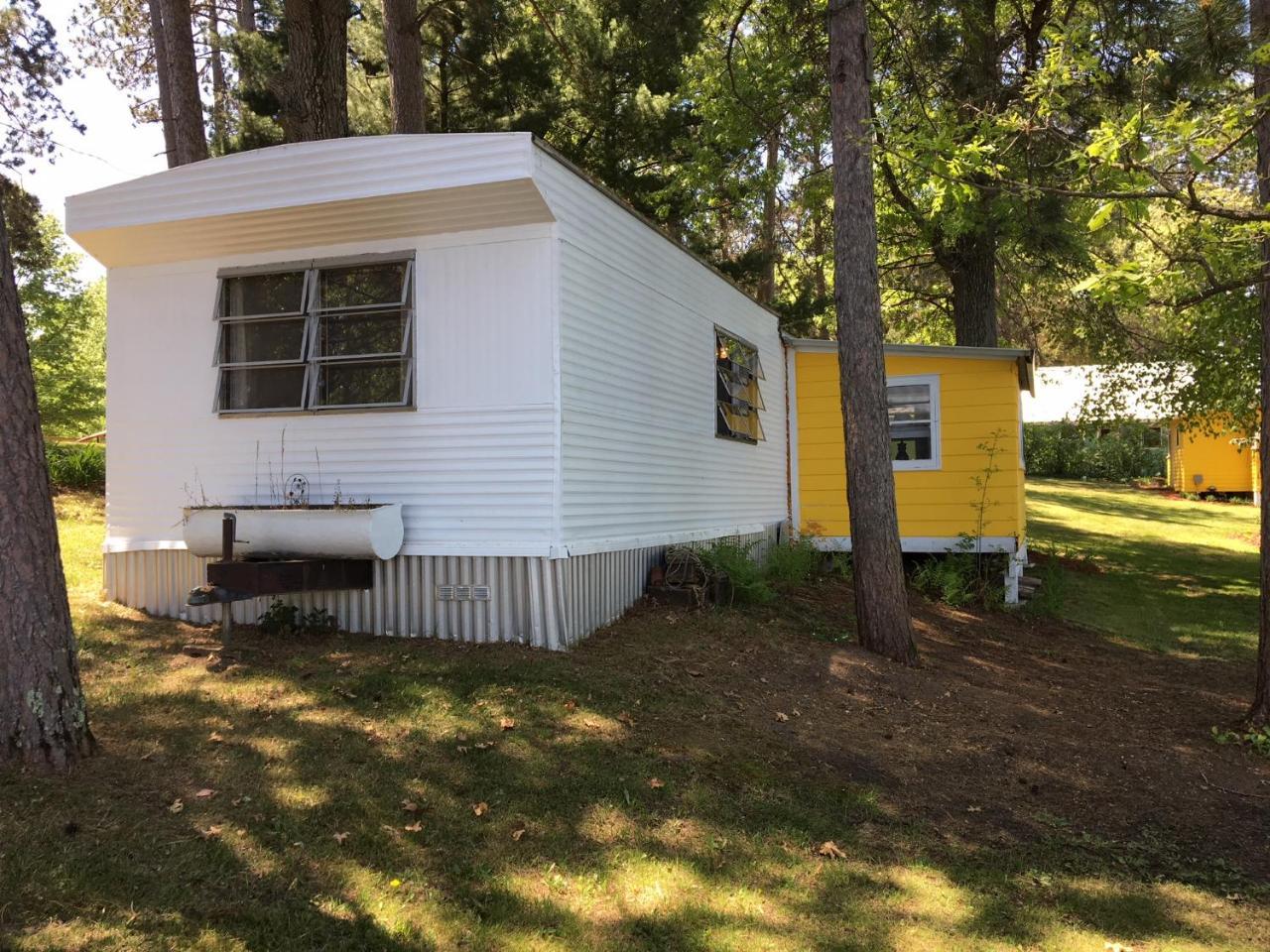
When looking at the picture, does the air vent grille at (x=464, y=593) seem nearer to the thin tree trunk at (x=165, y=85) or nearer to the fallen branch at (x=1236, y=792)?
the fallen branch at (x=1236, y=792)

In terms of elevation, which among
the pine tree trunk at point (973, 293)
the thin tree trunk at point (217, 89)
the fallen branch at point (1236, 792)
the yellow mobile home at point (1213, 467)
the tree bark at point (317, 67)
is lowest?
the fallen branch at point (1236, 792)

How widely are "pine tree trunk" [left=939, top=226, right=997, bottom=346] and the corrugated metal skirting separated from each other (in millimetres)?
9198

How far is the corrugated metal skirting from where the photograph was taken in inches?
255

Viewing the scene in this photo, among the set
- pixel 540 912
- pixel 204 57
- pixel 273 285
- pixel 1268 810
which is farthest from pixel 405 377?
pixel 204 57

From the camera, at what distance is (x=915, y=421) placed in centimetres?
1122

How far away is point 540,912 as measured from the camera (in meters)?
3.47

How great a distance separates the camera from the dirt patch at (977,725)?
189 inches

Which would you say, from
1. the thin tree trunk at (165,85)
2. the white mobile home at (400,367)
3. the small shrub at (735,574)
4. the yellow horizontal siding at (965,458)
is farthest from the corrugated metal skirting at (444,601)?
the thin tree trunk at (165,85)

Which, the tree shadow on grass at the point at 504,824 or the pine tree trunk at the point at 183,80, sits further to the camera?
A: the pine tree trunk at the point at 183,80

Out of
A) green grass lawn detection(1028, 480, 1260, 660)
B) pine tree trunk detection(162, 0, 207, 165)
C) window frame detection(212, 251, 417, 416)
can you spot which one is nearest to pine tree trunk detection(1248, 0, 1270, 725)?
green grass lawn detection(1028, 480, 1260, 660)

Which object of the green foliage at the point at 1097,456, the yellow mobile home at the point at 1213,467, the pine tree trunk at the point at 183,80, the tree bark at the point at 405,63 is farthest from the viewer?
the green foliage at the point at 1097,456

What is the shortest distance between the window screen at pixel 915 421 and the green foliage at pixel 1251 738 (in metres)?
5.18

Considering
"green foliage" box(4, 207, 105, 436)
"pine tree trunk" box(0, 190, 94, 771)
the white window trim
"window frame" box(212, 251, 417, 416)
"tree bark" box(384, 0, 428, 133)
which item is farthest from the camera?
"green foliage" box(4, 207, 105, 436)

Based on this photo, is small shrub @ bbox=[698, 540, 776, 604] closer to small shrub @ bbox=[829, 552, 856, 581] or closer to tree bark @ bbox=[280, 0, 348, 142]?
small shrub @ bbox=[829, 552, 856, 581]
